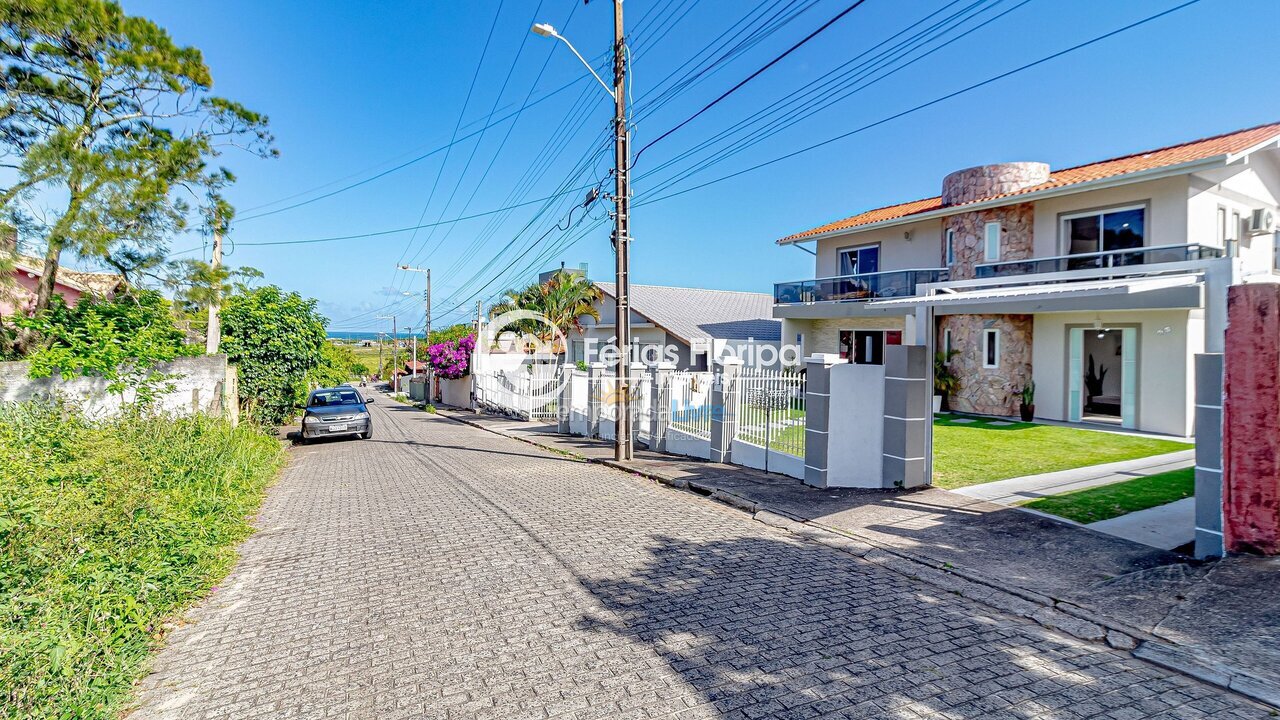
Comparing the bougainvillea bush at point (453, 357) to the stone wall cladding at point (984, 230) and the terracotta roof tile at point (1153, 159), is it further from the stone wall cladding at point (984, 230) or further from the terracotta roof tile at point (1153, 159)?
the stone wall cladding at point (984, 230)

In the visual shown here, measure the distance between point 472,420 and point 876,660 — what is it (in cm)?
2310

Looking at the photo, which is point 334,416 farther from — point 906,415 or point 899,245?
point 899,245

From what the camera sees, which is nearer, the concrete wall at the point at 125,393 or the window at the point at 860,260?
the concrete wall at the point at 125,393

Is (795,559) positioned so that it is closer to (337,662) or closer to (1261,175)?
(337,662)

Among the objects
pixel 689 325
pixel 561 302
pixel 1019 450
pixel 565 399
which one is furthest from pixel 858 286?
pixel 561 302

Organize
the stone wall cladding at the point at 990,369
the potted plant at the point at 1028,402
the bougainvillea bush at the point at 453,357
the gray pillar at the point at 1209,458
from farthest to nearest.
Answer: the bougainvillea bush at the point at 453,357
the stone wall cladding at the point at 990,369
the potted plant at the point at 1028,402
the gray pillar at the point at 1209,458

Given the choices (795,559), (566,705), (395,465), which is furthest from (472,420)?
(566,705)

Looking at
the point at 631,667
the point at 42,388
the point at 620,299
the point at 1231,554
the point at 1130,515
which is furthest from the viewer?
the point at 620,299

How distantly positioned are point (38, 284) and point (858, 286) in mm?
20437

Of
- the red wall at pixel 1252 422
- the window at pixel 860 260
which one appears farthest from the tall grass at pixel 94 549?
the window at pixel 860 260

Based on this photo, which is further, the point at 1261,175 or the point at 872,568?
the point at 1261,175

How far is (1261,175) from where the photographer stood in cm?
1470

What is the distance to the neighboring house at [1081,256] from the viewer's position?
1309 centimetres

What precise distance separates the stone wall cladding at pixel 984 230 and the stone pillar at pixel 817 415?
1001 cm
